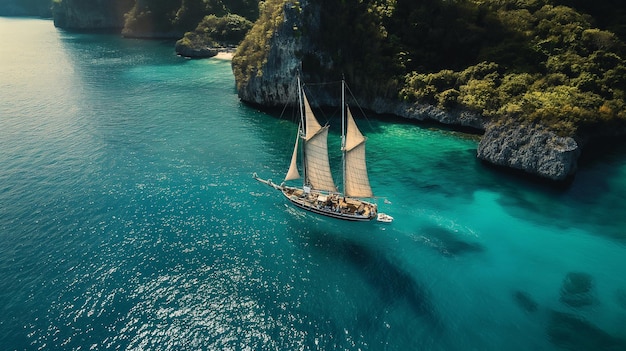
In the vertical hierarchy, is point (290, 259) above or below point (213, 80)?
below

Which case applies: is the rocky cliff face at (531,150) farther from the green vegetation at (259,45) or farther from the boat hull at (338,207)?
the green vegetation at (259,45)

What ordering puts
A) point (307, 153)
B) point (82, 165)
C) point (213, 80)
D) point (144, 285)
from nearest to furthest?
point (144, 285)
point (307, 153)
point (82, 165)
point (213, 80)

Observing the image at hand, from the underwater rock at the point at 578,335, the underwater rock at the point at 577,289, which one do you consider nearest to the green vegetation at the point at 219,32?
the underwater rock at the point at 577,289

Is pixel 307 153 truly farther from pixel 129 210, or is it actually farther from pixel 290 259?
pixel 129 210

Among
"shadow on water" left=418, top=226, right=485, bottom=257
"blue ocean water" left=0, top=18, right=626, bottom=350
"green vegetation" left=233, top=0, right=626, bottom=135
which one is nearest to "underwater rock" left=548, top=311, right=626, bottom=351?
"blue ocean water" left=0, top=18, right=626, bottom=350

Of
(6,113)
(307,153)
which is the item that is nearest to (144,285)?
(307,153)

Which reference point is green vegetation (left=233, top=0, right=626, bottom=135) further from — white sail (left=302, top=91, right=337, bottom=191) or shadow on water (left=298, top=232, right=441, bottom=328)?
shadow on water (left=298, top=232, right=441, bottom=328)
